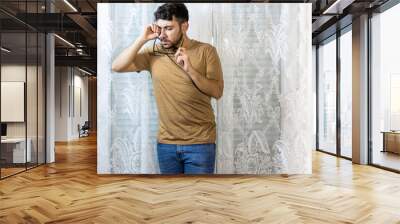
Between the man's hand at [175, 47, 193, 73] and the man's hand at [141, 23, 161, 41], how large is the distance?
0.44 metres

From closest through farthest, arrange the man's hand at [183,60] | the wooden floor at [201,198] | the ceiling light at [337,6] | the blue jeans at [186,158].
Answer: the wooden floor at [201,198] → the blue jeans at [186,158] → the man's hand at [183,60] → the ceiling light at [337,6]

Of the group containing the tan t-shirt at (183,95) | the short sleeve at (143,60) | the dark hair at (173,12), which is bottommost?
the tan t-shirt at (183,95)

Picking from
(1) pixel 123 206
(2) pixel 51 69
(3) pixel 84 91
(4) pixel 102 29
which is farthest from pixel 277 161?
(3) pixel 84 91

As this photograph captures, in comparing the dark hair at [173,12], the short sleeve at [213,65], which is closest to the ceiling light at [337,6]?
the short sleeve at [213,65]

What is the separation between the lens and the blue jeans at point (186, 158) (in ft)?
17.5

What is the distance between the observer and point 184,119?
5590 millimetres

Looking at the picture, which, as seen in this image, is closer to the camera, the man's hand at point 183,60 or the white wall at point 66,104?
the man's hand at point 183,60

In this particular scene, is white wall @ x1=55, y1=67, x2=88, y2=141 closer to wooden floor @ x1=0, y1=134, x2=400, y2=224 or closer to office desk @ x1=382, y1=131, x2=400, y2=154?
wooden floor @ x1=0, y1=134, x2=400, y2=224

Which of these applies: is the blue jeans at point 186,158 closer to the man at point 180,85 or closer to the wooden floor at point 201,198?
the man at point 180,85

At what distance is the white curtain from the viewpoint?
620cm

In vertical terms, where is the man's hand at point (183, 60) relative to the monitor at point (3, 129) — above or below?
above

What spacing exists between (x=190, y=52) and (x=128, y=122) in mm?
1497

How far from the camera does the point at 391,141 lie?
296 inches

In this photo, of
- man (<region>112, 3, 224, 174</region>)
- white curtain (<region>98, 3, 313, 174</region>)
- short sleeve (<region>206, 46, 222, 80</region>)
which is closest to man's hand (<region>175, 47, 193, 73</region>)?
man (<region>112, 3, 224, 174</region>)
